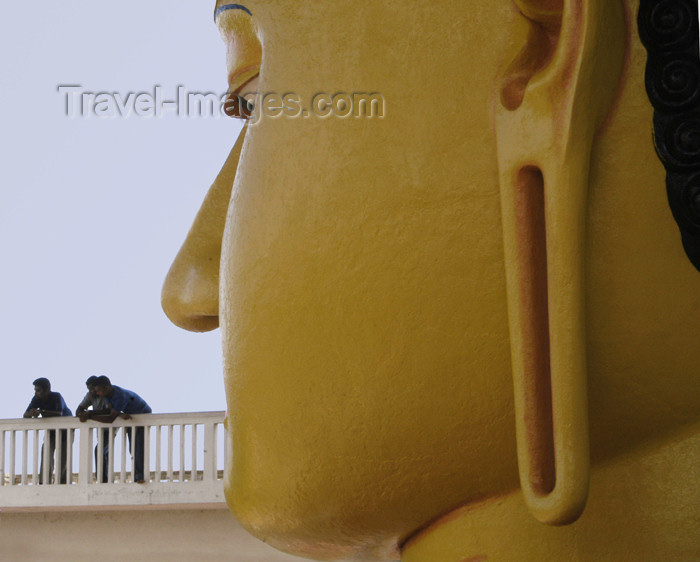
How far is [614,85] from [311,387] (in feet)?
2.07

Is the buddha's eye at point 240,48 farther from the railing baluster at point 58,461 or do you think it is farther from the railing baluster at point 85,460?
the railing baluster at point 58,461

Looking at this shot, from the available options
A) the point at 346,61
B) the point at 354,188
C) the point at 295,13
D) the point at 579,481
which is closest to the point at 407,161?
the point at 354,188

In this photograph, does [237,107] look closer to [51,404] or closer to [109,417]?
[109,417]

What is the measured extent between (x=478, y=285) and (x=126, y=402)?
379 inches

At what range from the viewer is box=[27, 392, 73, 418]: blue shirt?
1123 centimetres

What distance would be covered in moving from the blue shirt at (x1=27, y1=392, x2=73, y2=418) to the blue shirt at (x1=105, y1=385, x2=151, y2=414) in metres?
0.70

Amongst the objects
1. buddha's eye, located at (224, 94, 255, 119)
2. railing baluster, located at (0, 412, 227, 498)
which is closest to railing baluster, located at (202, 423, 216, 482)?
railing baluster, located at (0, 412, 227, 498)

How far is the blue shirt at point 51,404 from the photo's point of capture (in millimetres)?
11234

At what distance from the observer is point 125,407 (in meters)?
10.9

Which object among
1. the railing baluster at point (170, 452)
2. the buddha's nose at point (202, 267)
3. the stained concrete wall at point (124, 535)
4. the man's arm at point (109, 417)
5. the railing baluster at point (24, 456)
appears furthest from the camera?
the stained concrete wall at point (124, 535)

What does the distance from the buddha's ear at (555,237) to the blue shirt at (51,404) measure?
33.1 feet

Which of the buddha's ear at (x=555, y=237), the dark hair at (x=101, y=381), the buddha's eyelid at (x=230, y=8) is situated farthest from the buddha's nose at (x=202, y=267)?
the dark hair at (x=101, y=381)

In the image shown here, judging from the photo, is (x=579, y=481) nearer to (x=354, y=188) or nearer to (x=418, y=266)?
(x=418, y=266)

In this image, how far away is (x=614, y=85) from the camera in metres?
1.67
